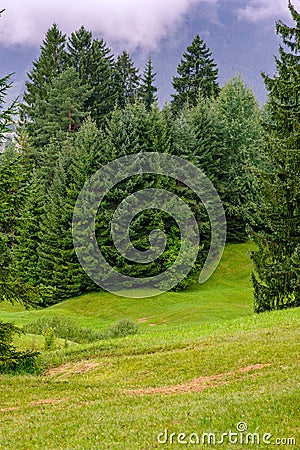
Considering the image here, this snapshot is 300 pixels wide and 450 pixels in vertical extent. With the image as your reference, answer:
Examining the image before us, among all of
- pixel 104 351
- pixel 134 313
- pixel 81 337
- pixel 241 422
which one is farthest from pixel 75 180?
pixel 241 422

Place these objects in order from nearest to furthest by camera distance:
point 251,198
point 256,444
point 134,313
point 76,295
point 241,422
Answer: point 256,444 → point 241,422 → point 134,313 → point 76,295 → point 251,198

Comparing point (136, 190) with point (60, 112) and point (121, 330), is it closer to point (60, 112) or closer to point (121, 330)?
point (121, 330)

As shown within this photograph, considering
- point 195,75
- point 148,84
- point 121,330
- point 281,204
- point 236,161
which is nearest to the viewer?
point 281,204

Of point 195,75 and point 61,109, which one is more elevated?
point 195,75

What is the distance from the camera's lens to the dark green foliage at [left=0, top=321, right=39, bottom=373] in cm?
1479

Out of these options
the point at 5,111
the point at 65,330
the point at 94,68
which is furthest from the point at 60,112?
the point at 5,111

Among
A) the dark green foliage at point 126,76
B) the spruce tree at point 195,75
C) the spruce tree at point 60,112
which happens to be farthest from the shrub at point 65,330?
the dark green foliage at point 126,76

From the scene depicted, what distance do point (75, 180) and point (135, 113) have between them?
350 inches

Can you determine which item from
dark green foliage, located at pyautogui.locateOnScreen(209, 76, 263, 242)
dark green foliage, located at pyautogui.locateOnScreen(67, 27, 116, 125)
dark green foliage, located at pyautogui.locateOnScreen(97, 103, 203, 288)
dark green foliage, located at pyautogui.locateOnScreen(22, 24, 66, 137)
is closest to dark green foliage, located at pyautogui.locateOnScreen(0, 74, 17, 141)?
dark green foliage, located at pyautogui.locateOnScreen(97, 103, 203, 288)

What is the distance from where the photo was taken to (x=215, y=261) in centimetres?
5031

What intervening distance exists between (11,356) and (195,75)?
63.7 metres

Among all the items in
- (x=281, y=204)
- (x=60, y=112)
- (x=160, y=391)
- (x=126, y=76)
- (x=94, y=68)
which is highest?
(x=126, y=76)

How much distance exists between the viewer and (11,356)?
14.8 metres

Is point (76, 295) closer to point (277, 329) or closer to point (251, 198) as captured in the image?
point (251, 198)
